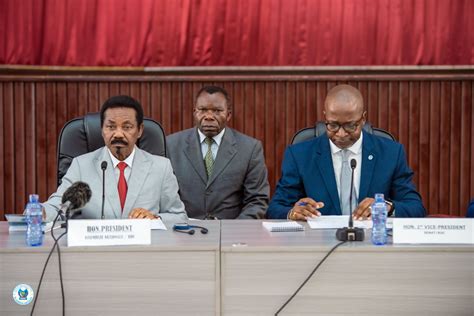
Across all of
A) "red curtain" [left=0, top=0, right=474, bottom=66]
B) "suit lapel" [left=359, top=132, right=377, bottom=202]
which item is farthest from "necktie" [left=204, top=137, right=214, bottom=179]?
"red curtain" [left=0, top=0, right=474, bottom=66]

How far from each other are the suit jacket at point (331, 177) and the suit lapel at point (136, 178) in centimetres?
A: 62

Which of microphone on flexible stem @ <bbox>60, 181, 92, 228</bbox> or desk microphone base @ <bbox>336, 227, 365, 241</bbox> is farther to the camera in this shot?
microphone on flexible stem @ <bbox>60, 181, 92, 228</bbox>

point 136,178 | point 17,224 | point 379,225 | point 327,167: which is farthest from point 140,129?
point 379,225

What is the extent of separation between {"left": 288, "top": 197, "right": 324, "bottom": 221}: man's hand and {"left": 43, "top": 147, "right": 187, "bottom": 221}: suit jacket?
1.67 feet

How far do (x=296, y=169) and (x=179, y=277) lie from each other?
48.3 inches

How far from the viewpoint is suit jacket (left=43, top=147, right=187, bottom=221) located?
279 cm

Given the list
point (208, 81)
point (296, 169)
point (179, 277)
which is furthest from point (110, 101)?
point (208, 81)

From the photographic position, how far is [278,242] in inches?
84.3

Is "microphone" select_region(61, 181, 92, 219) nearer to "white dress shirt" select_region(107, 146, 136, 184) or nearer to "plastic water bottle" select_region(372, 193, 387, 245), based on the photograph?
"white dress shirt" select_region(107, 146, 136, 184)

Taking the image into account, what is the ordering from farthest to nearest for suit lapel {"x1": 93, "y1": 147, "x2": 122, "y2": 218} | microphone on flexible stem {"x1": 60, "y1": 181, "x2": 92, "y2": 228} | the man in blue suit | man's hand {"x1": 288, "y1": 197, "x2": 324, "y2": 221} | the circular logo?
the man in blue suit → suit lapel {"x1": 93, "y1": 147, "x2": 122, "y2": 218} → man's hand {"x1": 288, "y1": 197, "x2": 324, "y2": 221} → microphone on flexible stem {"x1": 60, "y1": 181, "x2": 92, "y2": 228} → the circular logo

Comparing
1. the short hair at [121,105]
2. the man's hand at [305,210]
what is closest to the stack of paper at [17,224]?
the short hair at [121,105]

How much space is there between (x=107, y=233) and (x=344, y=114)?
50.6 inches

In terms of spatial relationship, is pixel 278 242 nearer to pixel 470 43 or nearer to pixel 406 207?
pixel 406 207

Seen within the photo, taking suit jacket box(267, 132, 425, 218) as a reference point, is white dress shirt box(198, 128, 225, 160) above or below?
above
